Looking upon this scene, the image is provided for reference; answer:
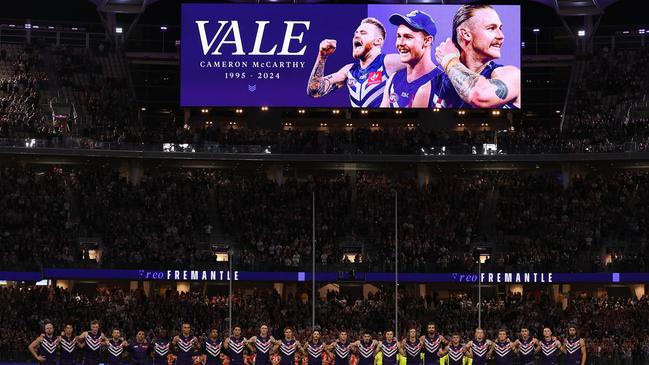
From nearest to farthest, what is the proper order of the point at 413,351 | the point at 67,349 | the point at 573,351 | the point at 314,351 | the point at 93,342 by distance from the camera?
1. the point at 93,342
2. the point at 67,349
3. the point at 573,351
4. the point at 413,351
5. the point at 314,351

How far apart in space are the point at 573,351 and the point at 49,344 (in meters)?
14.9

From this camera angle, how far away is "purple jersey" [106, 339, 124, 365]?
116 ft

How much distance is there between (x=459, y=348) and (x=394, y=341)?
1.92m

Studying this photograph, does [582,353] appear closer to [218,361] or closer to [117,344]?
[218,361]

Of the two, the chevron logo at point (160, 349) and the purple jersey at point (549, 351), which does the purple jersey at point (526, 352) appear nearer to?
the purple jersey at point (549, 351)

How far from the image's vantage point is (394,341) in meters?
36.1

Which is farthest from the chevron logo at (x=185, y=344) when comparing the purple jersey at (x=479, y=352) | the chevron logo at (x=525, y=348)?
the chevron logo at (x=525, y=348)

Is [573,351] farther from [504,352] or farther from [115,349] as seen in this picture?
[115,349]

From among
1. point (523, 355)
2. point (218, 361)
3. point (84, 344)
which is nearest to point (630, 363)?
point (523, 355)

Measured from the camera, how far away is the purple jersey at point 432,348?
3528cm

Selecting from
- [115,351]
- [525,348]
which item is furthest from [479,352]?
[115,351]

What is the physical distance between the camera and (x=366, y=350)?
35844mm

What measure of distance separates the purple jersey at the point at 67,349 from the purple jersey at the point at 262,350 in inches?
203

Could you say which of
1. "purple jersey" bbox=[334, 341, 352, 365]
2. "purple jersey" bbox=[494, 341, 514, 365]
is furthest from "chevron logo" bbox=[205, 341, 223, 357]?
"purple jersey" bbox=[494, 341, 514, 365]
